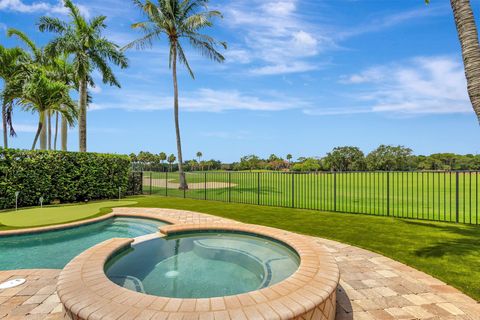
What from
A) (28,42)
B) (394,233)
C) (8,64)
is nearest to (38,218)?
(394,233)

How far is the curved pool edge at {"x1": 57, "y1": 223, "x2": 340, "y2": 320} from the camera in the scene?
6.32 feet

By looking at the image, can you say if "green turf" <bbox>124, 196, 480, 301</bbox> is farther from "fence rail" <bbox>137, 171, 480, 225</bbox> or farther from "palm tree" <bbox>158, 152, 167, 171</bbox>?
"palm tree" <bbox>158, 152, 167, 171</bbox>

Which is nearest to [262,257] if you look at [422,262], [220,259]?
[220,259]

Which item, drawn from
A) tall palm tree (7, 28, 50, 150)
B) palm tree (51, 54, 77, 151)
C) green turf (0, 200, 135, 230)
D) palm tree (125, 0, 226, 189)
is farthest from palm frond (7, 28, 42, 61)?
green turf (0, 200, 135, 230)

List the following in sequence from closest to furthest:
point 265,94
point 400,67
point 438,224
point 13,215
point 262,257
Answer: point 262,257
point 438,224
point 13,215
point 400,67
point 265,94

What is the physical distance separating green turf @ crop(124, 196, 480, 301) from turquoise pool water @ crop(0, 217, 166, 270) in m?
2.62

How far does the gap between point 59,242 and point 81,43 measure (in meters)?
12.5

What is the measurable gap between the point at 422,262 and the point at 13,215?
1111 cm

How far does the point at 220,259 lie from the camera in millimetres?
3852

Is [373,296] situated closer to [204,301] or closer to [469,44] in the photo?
[204,301]

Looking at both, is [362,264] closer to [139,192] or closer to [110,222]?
[110,222]

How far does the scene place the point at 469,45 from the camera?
3475 millimetres

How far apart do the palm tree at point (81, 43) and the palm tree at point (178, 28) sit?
1.90 meters

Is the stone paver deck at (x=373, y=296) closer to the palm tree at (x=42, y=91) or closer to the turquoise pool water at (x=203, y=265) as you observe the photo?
the turquoise pool water at (x=203, y=265)
